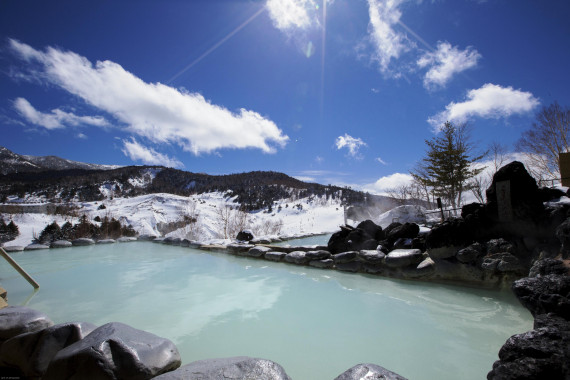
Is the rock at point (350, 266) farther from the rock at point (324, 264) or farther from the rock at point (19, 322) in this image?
the rock at point (19, 322)

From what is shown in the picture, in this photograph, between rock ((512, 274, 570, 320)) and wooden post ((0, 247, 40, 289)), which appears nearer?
rock ((512, 274, 570, 320))

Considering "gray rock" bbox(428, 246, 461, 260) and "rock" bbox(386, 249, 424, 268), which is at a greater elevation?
"gray rock" bbox(428, 246, 461, 260)

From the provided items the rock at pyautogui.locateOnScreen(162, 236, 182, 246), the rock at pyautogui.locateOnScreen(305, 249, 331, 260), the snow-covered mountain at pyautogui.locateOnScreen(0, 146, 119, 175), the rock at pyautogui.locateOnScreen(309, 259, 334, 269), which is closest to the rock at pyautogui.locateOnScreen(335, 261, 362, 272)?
the rock at pyautogui.locateOnScreen(309, 259, 334, 269)

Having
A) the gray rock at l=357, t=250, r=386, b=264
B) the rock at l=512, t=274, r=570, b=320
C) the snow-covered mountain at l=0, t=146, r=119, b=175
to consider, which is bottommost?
the gray rock at l=357, t=250, r=386, b=264

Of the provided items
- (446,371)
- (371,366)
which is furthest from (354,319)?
(371,366)

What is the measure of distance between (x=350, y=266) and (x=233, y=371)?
12.1ft

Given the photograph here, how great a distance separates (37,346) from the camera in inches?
68.0

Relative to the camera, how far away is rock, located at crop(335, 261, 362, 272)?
458 centimetres

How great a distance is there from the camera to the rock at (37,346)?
1.68 m

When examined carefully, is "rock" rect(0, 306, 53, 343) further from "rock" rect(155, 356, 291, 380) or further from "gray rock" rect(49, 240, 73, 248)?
"gray rock" rect(49, 240, 73, 248)

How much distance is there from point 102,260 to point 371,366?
24.3 ft

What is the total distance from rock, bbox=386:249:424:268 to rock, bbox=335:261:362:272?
637 millimetres

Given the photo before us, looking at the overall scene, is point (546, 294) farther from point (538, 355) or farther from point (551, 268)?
point (538, 355)

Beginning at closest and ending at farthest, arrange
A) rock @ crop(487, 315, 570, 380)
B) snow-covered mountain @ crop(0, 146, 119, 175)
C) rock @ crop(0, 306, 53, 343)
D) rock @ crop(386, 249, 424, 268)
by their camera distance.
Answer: rock @ crop(487, 315, 570, 380)
rock @ crop(0, 306, 53, 343)
rock @ crop(386, 249, 424, 268)
snow-covered mountain @ crop(0, 146, 119, 175)
